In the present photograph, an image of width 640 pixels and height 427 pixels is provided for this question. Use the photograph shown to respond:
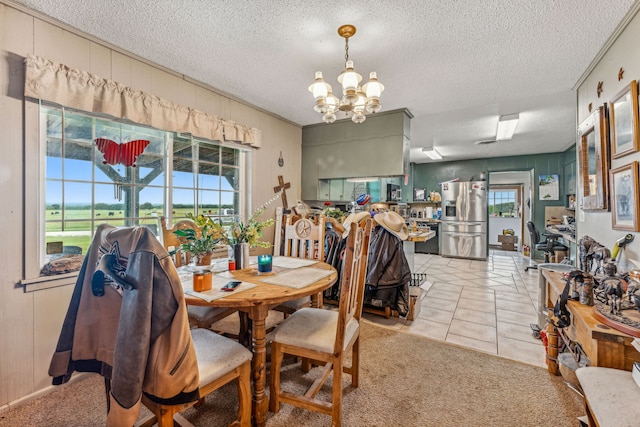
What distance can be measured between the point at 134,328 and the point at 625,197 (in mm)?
2855

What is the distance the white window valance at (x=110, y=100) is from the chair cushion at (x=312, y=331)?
207 centimetres

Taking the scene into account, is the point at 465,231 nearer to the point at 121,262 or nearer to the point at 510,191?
the point at 510,191

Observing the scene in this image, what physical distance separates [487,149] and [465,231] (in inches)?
74.9

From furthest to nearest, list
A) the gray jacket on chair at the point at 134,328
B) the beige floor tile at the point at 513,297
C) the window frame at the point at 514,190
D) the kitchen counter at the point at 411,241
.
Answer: the window frame at the point at 514,190 < the beige floor tile at the point at 513,297 < the kitchen counter at the point at 411,241 < the gray jacket on chair at the point at 134,328

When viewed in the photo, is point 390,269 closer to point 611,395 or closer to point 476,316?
point 476,316

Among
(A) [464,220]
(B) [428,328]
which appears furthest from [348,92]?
(A) [464,220]

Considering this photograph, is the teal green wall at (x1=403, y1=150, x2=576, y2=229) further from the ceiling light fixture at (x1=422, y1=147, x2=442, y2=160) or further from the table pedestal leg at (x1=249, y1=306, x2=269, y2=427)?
the table pedestal leg at (x1=249, y1=306, x2=269, y2=427)

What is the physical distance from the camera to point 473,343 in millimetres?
2430

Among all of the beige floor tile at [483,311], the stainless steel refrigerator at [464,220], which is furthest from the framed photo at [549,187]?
the beige floor tile at [483,311]

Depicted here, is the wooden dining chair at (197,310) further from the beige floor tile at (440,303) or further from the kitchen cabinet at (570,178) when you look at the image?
the kitchen cabinet at (570,178)

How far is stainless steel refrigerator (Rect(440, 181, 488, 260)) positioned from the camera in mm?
6387

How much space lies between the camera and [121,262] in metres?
0.98

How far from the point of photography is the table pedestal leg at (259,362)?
1453 millimetres

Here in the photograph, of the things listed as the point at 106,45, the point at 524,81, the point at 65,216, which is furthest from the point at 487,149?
the point at 65,216
